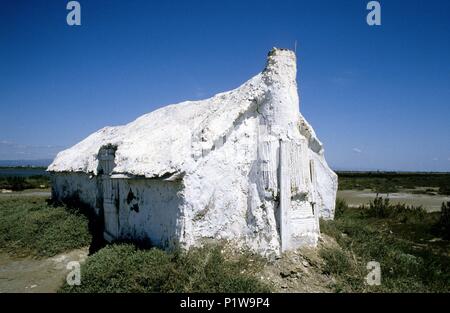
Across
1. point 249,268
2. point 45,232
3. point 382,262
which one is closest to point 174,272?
point 249,268

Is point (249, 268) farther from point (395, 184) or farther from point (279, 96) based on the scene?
point (395, 184)

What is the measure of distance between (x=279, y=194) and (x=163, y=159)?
3.03m

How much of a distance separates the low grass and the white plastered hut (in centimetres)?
289

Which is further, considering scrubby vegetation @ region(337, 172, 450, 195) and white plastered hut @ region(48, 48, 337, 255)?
scrubby vegetation @ region(337, 172, 450, 195)

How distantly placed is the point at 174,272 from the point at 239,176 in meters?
2.84

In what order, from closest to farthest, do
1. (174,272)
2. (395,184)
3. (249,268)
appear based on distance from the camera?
(174,272), (249,268), (395,184)

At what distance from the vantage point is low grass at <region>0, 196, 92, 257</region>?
11945mm

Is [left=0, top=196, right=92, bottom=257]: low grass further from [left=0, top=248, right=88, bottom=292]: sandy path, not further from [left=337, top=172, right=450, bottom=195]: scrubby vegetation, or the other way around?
[left=337, top=172, right=450, bottom=195]: scrubby vegetation

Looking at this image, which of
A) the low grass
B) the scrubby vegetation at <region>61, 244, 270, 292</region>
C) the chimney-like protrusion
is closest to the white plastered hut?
the chimney-like protrusion

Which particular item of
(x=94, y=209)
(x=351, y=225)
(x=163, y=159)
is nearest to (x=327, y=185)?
(x=351, y=225)

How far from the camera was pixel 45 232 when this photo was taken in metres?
12.7

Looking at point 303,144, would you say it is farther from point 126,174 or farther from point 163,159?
point 126,174

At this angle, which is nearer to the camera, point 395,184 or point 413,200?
point 413,200
